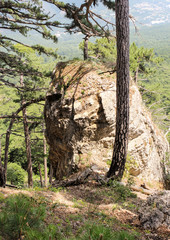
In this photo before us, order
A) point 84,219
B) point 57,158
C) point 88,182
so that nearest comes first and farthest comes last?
point 84,219, point 88,182, point 57,158

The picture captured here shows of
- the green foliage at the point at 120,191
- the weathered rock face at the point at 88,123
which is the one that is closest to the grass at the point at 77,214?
the green foliage at the point at 120,191

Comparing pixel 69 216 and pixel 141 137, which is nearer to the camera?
pixel 69 216

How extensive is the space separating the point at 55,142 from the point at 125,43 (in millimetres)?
5365

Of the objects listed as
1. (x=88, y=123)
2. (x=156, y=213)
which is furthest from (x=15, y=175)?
(x=156, y=213)

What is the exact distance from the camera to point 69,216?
140 inches

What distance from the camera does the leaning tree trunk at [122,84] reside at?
16.7ft

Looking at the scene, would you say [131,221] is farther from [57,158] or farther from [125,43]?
[57,158]

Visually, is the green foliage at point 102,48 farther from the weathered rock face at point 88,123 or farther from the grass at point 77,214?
the grass at point 77,214

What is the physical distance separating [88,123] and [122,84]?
2724mm

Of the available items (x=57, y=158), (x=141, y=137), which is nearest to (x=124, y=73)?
(x=141, y=137)

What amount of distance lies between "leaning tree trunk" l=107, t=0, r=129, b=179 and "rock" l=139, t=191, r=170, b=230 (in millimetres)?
2069

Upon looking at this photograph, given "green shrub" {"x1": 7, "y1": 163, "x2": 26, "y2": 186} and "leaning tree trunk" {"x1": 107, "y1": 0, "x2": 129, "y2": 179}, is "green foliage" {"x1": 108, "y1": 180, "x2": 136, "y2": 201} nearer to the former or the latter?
"leaning tree trunk" {"x1": 107, "y1": 0, "x2": 129, "y2": 179}

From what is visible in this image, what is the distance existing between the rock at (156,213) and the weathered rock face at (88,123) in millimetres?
3446

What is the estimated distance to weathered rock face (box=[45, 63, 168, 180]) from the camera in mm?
7598
